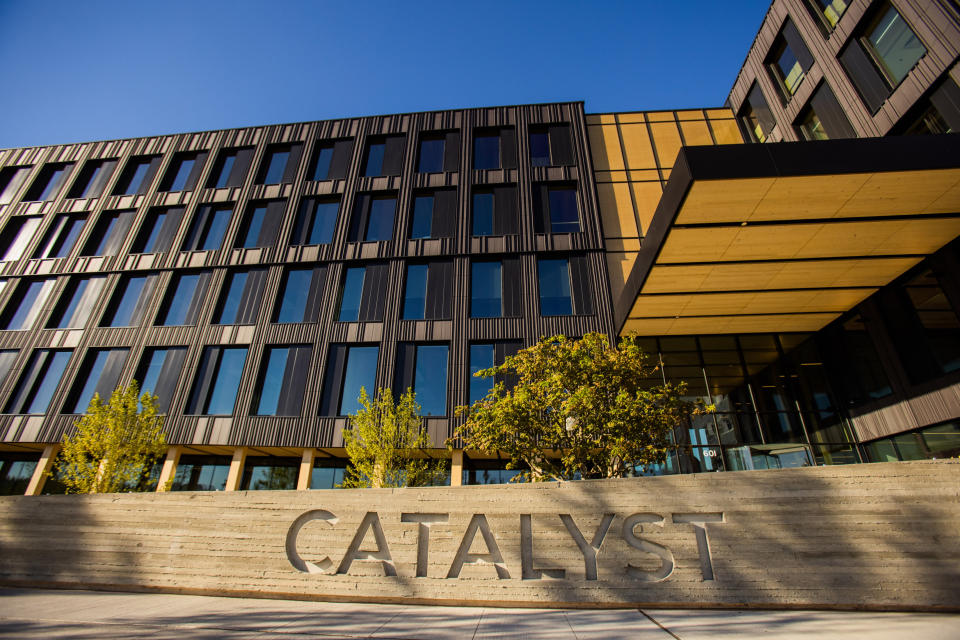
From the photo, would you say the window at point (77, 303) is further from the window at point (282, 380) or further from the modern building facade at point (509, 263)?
the window at point (282, 380)

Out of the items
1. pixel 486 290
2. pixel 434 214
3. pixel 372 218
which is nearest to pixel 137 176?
pixel 372 218

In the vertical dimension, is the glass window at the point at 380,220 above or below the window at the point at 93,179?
below

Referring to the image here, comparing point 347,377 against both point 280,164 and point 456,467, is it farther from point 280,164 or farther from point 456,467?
point 280,164

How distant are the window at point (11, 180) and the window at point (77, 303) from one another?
1085 centimetres

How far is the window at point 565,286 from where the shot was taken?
64.2 feet

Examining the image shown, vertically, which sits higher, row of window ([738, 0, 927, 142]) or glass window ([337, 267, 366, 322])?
row of window ([738, 0, 927, 142])

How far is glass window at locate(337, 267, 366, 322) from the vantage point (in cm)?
2062

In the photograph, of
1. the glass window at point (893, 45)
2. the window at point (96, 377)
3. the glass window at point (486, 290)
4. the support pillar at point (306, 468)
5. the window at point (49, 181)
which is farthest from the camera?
the window at point (49, 181)

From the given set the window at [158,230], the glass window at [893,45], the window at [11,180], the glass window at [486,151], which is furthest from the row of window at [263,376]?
the glass window at [893,45]

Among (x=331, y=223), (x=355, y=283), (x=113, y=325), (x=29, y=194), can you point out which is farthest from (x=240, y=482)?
(x=29, y=194)

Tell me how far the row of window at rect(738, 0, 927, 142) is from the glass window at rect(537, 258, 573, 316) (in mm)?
11732

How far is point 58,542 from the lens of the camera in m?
8.23

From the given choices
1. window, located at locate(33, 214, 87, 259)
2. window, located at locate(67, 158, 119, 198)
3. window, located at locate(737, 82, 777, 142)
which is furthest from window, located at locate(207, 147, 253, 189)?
window, located at locate(737, 82, 777, 142)

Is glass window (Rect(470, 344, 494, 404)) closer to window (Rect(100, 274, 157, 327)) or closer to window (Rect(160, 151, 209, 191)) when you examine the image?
window (Rect(100, 274, 157, 327))
